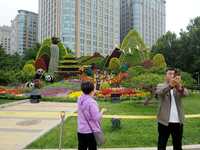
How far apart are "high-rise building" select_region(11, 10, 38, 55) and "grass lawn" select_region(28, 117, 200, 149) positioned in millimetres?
115956

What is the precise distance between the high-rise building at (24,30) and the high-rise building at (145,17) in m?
26.4

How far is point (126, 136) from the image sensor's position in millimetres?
10906

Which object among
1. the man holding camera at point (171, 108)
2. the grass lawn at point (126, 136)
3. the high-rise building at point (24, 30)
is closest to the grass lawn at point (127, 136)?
the grass lawn at point (126, 136)

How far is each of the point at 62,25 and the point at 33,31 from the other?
23.5m

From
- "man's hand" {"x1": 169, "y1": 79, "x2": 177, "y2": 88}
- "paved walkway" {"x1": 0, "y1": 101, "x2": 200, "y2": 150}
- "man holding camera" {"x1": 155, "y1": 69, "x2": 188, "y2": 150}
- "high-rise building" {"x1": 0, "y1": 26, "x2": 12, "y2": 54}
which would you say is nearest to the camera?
"man's hand" {"x1": 169, "y1": 79, "x2": 177, "y2": 88}

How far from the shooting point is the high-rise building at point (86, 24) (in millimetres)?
109938

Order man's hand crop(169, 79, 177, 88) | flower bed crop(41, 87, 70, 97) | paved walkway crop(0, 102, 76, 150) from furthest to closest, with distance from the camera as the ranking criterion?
flower bed crop(41, 87, 70, 97) → paved walkway crop(0, 102, 76, 150) → man's hand crop(169, 79, 177, 88)

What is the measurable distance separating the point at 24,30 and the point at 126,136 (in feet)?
394

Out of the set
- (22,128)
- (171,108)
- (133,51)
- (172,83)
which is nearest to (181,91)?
(172,83)

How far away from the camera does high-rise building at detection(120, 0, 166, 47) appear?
402ft

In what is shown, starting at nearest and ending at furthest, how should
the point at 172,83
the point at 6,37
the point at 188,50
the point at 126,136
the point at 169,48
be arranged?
1. the point at 172,83
2. the point at 126,136
3. the point at 188,50
4. the point at 169,48
5. the point at 6,37

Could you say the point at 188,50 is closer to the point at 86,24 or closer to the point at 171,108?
the point at 171,108

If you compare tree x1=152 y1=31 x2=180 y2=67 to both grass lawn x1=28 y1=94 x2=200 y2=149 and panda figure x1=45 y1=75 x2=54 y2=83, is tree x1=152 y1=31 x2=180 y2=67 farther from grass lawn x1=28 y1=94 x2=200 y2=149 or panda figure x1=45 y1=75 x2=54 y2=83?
grass lawn x1=28 y1=94 x2=200 y2=149

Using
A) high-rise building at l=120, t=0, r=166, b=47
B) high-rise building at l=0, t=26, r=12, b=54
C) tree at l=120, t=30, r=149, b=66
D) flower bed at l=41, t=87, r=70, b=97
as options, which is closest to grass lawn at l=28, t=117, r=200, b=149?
flower bed at l=41, t=87, r=70, b=97
